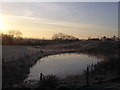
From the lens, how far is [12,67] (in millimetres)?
28391

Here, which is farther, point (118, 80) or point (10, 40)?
point (10, 40)

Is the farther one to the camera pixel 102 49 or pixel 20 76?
pixel 102 49

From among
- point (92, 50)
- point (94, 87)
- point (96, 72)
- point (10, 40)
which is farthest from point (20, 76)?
point (10, 40)

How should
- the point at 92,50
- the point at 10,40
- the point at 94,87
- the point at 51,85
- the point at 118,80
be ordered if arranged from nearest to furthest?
the point at 94,87, the point at 51,85, the point at 118,80, the point at 92,50, the point at 10,40

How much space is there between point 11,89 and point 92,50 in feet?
207

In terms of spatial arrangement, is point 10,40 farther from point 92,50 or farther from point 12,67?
point 12,67

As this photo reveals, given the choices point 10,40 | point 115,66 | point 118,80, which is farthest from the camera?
point 10,40

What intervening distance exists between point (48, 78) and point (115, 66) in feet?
46.4

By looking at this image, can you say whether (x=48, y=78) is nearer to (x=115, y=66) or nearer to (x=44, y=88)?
(x=44, y=88)

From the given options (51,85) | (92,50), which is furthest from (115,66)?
(92,50)

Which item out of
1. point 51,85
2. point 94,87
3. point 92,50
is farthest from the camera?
point 92,50

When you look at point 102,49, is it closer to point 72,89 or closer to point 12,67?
point 12,67

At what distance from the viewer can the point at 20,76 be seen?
26.7m

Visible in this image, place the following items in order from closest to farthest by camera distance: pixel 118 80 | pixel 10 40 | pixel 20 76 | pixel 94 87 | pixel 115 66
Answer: pixel 94 87 < pixel 118 80 < pixel 20 76 < pixel 115 66 < pixel 10 40
